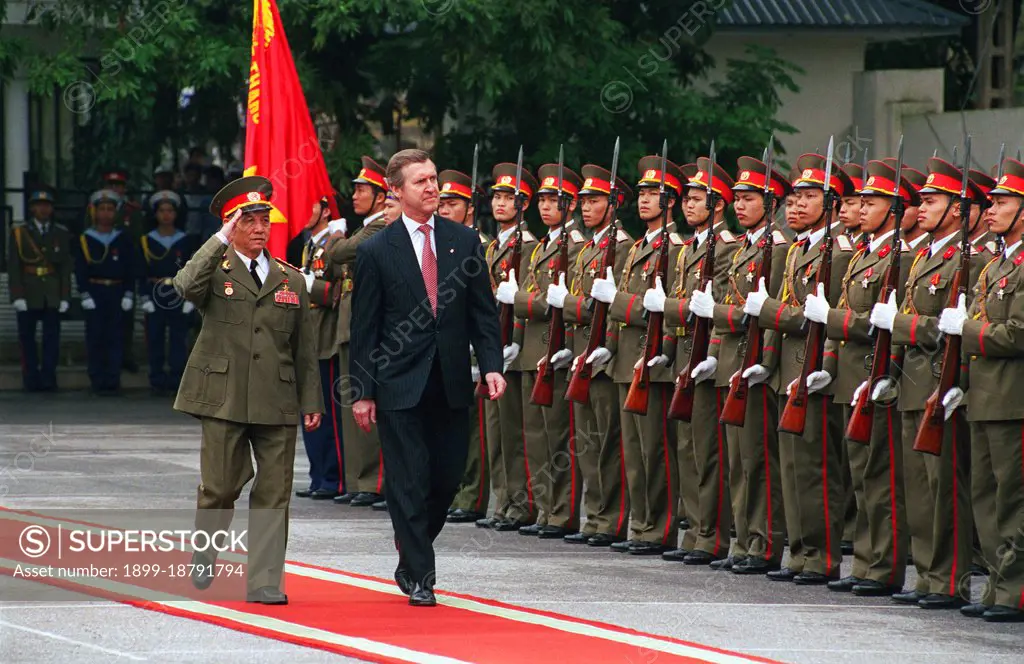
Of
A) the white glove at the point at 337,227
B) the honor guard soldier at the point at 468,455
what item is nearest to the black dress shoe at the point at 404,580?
the honor guard soldier at the point at 468,455

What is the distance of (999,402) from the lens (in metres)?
8.79

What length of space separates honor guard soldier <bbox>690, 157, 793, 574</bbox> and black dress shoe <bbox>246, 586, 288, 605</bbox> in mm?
2602

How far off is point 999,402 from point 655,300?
7.51 feet

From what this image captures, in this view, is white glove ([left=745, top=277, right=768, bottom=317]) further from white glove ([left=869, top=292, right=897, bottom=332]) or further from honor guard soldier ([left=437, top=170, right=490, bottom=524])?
honor guard soldier ([left=437, top=170, right=490, bottom=524])

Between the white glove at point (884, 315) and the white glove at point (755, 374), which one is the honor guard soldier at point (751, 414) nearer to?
the white glove at point (755, 374)

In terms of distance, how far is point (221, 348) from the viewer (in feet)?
Answer: 28.5

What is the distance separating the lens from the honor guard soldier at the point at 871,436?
31.2 ft

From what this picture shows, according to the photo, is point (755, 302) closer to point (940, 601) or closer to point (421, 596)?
point (940, 601)

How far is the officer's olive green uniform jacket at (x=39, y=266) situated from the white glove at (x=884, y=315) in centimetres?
1331

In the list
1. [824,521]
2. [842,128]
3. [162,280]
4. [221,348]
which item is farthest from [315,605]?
[842,128]

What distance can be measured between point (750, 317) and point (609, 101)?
9.15 meters

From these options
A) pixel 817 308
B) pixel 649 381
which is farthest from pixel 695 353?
pixel 817 308

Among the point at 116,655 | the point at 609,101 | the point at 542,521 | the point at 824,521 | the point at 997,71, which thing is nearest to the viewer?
the point at 116,655

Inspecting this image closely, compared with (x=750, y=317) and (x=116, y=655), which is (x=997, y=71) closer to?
(x=750, y=317)
